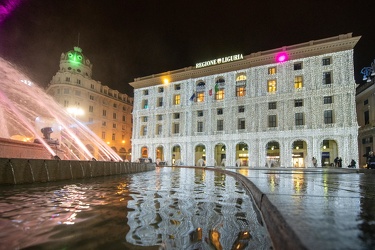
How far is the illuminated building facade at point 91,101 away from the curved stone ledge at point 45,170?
42.9m

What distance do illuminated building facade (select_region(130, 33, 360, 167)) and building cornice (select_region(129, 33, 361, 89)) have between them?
125 millimetres

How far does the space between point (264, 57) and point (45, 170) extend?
1447 inches

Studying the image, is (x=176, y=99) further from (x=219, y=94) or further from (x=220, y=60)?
(x=220, y=60)

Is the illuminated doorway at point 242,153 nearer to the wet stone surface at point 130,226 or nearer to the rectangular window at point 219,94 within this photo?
the rectangular window at point 219,94

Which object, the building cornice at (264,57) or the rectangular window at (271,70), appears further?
the rectangular window at (271,70)

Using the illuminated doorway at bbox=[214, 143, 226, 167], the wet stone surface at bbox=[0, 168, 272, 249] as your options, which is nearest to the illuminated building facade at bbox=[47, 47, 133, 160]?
the illuminated doorway at bbox=[214, 143, 226, 167]

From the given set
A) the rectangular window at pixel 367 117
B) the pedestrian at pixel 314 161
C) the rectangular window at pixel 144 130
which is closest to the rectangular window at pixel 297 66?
the pedestrian at pixel 314 161

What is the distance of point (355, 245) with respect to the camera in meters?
1.59

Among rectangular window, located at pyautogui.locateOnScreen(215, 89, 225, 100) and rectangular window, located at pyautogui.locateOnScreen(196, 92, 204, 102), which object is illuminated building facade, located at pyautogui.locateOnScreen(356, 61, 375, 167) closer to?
rectangular window, located at pyautogui.locateOnScreen(215, 89, 225, 100)

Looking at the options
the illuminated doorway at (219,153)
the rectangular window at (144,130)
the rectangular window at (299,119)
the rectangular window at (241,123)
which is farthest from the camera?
the rectangular window at (144,130)

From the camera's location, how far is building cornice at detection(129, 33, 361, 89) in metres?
35.1

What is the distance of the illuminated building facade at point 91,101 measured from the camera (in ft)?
183

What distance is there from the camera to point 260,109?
3938 cm

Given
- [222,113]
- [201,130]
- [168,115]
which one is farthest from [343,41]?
[168,115]
